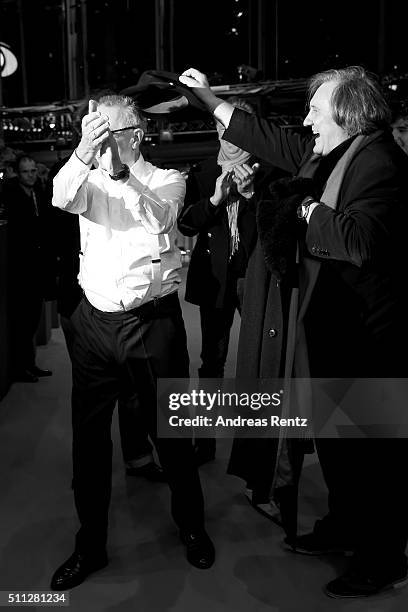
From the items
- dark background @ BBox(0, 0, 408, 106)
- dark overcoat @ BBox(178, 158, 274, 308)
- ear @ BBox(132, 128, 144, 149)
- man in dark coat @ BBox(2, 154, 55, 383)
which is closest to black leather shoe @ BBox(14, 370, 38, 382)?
man in dark coat @ BBox(2, 154, 55, 383)

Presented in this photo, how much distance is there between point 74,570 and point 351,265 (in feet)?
4.03

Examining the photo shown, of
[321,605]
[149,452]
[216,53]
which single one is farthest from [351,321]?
[216,53]

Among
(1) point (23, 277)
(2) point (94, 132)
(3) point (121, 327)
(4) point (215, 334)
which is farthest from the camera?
(1) point (23, 277)

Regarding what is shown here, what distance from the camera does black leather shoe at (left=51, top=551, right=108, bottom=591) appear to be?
80.6 inches

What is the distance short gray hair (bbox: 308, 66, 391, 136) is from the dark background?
8.35 meters

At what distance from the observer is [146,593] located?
2.03 metres

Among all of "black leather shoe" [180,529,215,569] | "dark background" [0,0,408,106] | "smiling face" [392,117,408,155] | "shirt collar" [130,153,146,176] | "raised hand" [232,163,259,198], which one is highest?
"dark background" [0,0,408,106]

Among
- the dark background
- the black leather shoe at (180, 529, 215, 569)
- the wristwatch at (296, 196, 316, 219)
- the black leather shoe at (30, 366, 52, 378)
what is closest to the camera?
the wristwatch at (296, 196, 316, 219)

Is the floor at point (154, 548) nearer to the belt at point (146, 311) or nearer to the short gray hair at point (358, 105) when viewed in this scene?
the belt at point (146, 311)

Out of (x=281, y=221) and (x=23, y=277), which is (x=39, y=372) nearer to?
(x=23, y=277)

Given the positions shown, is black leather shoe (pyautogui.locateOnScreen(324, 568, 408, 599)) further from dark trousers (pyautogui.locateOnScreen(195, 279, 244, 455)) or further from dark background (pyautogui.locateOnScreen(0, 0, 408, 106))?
dark background (pyautogui.locateOnScreen(0, 0, 408, 106))

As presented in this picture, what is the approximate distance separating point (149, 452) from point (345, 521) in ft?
3.12

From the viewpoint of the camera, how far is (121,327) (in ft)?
6.68

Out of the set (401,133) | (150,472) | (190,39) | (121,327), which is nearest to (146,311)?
(121,327)
